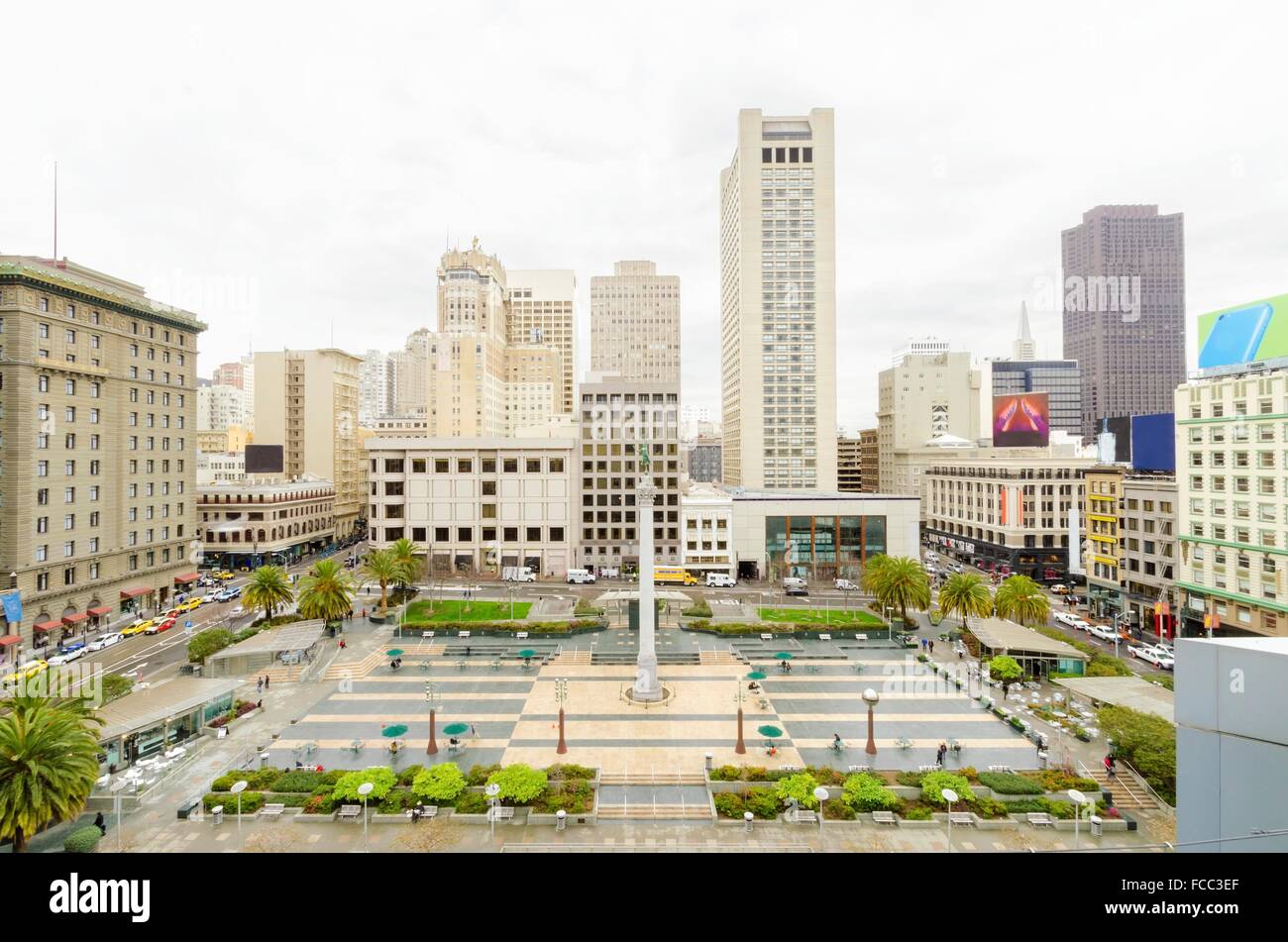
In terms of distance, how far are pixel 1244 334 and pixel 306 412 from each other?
116m

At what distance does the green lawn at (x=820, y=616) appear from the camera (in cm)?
5203

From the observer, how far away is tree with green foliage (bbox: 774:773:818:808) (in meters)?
23.3

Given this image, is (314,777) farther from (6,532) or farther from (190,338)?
(190,338)

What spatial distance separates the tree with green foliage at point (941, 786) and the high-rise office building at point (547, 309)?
147870 millimetres

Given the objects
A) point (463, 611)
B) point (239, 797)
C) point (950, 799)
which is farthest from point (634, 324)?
point (950, 799)

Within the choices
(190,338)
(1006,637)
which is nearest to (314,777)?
(1006,637)

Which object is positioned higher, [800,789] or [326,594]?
[326,594]

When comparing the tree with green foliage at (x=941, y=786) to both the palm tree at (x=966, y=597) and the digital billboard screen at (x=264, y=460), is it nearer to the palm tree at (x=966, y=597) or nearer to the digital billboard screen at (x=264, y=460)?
the palm tree at (x=966, y=597)

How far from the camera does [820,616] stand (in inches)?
2126

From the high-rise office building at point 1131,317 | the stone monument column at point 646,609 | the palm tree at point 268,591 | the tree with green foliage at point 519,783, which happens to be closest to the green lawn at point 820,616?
the stone monument column at point 646,609

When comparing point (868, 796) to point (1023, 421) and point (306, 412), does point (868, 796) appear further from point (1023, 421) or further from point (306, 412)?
point (306, 412)
